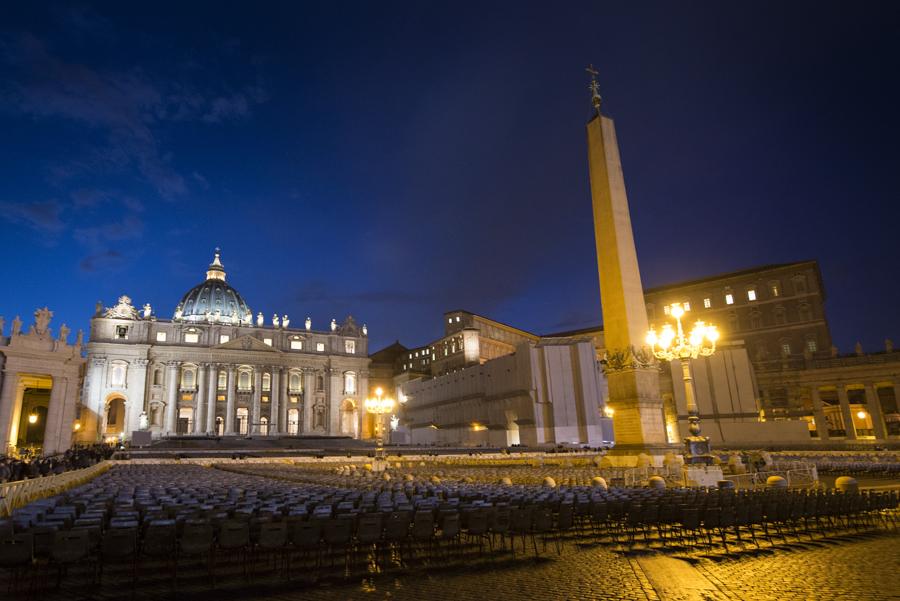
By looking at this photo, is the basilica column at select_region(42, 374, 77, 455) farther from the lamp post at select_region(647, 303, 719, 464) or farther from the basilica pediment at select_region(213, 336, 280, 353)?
the basilica pediment at select_region(213, 336, 280, 353)

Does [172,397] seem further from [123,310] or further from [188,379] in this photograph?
[123,310]

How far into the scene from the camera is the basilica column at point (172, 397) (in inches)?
3250

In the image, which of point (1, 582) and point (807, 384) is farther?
point (807, 384)

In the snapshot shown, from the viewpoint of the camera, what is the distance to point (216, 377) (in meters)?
86.9

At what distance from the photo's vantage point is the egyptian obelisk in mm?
24453

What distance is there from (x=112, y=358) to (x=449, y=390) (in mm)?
51208

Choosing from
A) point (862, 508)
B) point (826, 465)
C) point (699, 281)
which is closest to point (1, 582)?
point (862, 508)

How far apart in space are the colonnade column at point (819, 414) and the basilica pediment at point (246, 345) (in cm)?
7655

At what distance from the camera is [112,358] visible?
269 ft

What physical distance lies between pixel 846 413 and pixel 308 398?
75.8 metres

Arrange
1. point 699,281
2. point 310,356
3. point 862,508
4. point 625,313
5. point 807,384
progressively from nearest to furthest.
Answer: point 862,508, point 625,313, point 807,384, point 699,281, point 310,356

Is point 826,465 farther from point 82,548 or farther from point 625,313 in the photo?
point 82,548

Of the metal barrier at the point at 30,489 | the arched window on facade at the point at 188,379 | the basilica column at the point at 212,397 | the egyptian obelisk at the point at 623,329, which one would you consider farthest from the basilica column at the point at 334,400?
the egyptian obelisk at the point at 623,329

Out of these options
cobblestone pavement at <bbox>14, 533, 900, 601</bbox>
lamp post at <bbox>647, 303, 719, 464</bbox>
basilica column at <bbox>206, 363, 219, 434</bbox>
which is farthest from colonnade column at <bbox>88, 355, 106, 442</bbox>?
cobblestone pavement at <bbox>14, 533, 900, 601</bbox>
